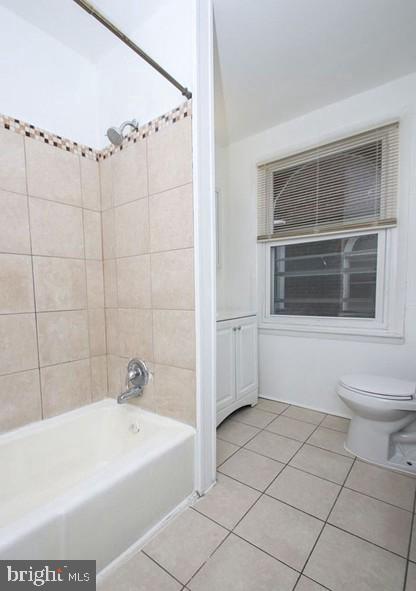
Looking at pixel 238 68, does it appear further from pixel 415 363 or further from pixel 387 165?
pixel 415 363

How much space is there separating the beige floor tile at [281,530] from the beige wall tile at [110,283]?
4.20 ft

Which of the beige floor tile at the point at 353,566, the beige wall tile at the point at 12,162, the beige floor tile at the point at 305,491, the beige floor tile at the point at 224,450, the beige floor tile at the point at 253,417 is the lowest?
the beige floor tile at the point at 253,417

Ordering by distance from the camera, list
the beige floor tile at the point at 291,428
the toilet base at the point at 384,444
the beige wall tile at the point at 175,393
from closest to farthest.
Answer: the beige wall tile at the point at 175,393
the toilet base at the point at 384,444
the beige floor tile at the point at 291,428

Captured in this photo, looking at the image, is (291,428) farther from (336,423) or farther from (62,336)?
(62,336)

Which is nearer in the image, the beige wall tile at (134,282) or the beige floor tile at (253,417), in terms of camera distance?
the beige wall tile at (134,282)

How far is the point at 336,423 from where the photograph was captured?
1.97 meters

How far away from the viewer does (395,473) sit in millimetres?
1462

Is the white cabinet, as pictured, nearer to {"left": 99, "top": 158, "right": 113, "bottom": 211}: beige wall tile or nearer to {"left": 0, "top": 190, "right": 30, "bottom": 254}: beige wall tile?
{"left": 99, "top": 158, "right": 113, "bottom": 211}: beige wall tile

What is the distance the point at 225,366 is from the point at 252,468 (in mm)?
628

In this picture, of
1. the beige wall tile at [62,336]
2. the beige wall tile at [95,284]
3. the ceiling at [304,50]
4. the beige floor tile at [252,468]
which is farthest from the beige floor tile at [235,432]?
the ceiling at [304,50]

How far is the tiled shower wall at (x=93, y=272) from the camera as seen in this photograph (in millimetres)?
1273

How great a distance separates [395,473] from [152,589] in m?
1.34

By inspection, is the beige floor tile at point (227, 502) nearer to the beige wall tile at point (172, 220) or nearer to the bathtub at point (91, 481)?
the bathtub at point (91, 481)

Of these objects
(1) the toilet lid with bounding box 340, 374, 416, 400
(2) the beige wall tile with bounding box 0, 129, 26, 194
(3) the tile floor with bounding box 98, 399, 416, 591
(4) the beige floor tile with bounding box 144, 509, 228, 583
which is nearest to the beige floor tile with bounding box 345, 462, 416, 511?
(3) the tile floor with bounding box 98, 399, 416, 591
